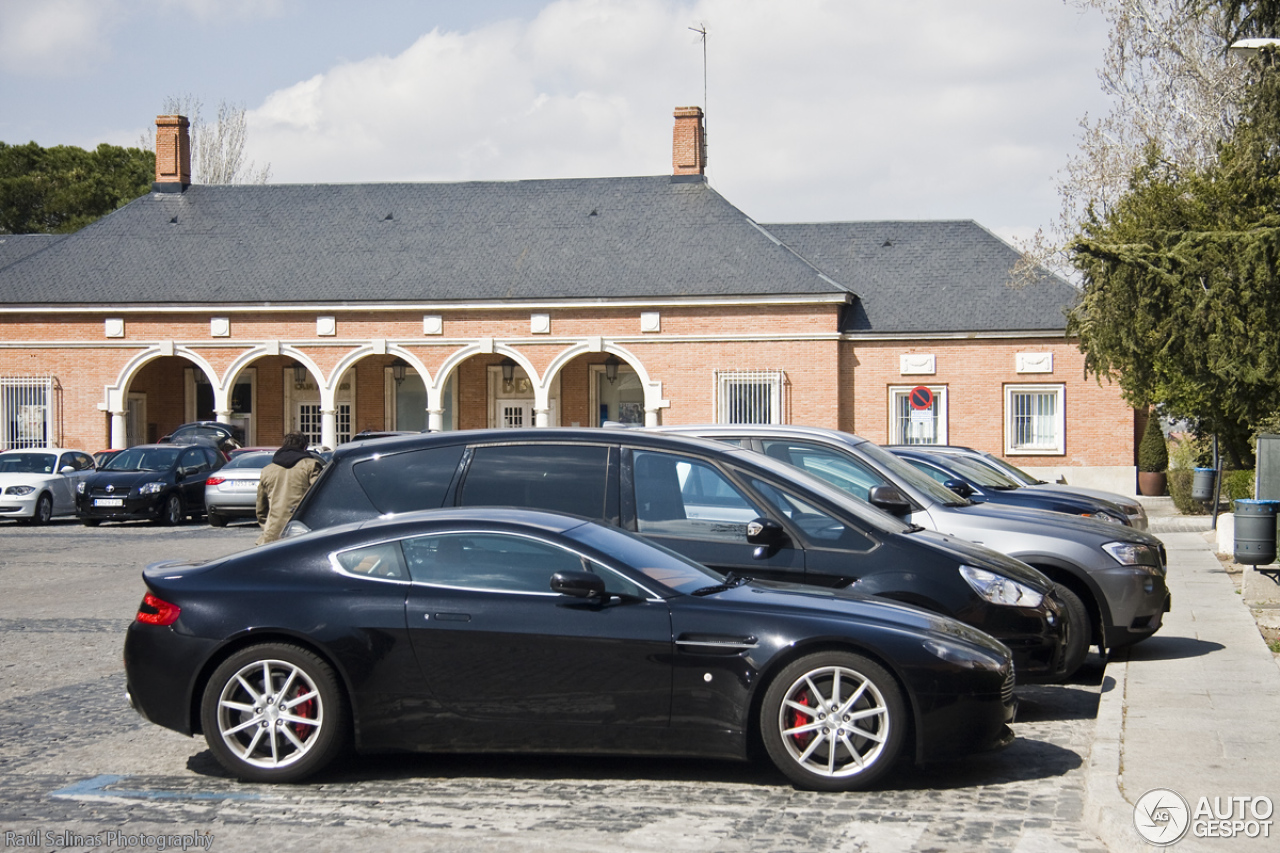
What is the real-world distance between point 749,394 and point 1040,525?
26827 mm

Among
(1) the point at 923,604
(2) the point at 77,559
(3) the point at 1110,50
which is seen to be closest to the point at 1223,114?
(3) the point at 1110,50

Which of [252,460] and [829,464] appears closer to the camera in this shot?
[829,464]

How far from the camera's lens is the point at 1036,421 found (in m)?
36.1

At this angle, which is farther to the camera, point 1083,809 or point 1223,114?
point 1223,114

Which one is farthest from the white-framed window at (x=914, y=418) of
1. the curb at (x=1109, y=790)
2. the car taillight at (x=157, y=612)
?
the car taillight at (x=157, y=612)

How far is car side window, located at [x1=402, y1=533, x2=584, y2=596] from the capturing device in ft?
21.2

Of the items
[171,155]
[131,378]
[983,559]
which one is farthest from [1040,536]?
[171,155]

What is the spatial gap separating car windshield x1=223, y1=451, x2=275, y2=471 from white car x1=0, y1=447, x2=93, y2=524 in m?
4.06

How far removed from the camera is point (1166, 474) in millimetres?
38000

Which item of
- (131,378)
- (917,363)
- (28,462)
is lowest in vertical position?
(28,462)

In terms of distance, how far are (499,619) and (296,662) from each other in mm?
987

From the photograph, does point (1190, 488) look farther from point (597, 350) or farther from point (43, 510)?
point (43, 510)

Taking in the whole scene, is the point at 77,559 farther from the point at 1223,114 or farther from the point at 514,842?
the point at 1223,114

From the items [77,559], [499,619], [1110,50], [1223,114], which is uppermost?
[1110,50]
